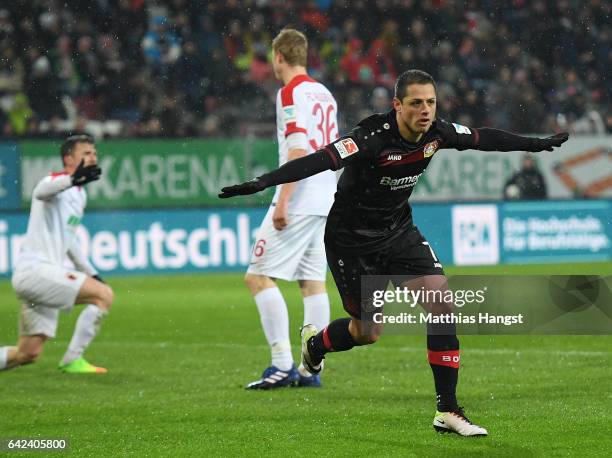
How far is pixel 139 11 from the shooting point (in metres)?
20.9

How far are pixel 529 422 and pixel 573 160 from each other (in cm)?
1462

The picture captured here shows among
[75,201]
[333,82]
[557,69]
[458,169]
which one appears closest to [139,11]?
[333,82]

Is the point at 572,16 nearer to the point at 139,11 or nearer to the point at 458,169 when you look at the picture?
the point at 458,169

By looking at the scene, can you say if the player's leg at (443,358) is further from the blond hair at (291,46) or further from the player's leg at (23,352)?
the player's leg at (23,352)

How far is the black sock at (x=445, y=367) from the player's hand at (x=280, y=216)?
2.09m

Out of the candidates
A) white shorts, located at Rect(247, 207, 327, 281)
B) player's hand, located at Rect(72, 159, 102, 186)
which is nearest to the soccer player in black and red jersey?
white shorts, located at Rect(247, 207, 327, 281)

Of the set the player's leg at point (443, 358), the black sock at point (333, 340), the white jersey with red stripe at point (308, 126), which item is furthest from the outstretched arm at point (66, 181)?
the player's leg at point (443, 358)

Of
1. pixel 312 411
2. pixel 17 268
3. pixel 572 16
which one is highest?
pixel 572 16

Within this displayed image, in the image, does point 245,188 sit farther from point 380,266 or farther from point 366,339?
point 366,339

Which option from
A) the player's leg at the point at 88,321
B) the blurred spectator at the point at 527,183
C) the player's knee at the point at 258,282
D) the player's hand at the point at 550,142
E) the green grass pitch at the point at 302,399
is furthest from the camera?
the blurred spectator at the point at 527,183

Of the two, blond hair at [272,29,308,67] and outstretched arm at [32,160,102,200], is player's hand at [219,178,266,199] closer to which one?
outstretched arm at [32,160,102,200]

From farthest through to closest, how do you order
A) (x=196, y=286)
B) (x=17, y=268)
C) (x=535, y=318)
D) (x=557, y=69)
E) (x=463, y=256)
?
(x=557, y=69) → (x=463, y=256) → (x=196, y=286) → (x=535, y=318) → (x=17, y=268)

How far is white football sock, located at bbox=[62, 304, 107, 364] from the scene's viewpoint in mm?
8977

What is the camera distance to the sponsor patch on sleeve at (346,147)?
18.8ft
